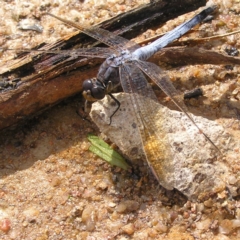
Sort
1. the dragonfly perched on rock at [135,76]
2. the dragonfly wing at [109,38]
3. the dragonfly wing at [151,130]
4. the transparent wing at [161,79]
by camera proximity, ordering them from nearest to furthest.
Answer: the dragonfly wing at [151,130] → the dragonfly perched on rock at [135,76] → the transparent wing at [161,79] → the dragonfly wing at [109,38]

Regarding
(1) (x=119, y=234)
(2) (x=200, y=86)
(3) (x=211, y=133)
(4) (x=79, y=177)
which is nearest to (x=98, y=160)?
(4) (x=79, y=177)

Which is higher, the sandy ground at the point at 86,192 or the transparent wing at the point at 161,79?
the transparent wing at the point at 161,79

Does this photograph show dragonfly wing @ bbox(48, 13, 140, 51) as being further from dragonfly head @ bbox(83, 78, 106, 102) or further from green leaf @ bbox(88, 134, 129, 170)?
green leaf @ bbox(88, 134, 129, 170)

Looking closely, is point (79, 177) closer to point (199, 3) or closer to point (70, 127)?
point (70, 127)

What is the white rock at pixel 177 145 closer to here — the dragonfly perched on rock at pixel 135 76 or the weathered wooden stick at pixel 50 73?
the dragonfly perched on rock at pixel 135 76

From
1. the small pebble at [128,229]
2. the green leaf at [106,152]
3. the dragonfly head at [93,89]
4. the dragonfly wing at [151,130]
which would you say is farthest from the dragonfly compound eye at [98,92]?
the small pebble at [128,229]
